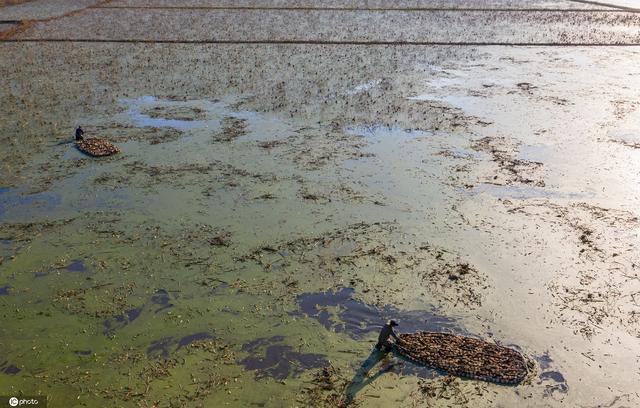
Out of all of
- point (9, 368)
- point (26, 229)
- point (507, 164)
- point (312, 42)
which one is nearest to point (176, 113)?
point (26, 229)

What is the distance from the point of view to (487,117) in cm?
880

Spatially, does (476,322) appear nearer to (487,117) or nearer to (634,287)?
(634,287)

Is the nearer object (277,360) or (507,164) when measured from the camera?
(277,360)

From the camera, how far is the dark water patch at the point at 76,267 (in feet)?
16.6

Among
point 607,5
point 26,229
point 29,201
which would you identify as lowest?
point 26,229

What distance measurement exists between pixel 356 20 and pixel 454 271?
563 inches

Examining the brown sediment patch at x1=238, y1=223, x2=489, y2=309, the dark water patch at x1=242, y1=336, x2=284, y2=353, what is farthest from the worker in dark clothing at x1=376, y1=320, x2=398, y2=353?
the dark water patch at x1=242, y1=336, x2=284, y2=353

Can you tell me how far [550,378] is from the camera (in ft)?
12.7

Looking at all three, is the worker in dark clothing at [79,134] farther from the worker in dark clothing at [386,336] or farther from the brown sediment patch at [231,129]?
the worker in dark clothing at [386,336]

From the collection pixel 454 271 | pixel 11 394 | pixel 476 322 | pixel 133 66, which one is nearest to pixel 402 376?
pixel 476 322

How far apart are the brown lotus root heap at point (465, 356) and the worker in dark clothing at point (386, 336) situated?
0.10 metres

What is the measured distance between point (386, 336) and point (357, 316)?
54 cm

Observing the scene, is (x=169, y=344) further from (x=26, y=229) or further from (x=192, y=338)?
(x=26, y=229)

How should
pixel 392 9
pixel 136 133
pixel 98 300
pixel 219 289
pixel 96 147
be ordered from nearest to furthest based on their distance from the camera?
pixel 98 300
pixel 219 289
pixel 96 147
pixel 136 133
pixel 392 9
